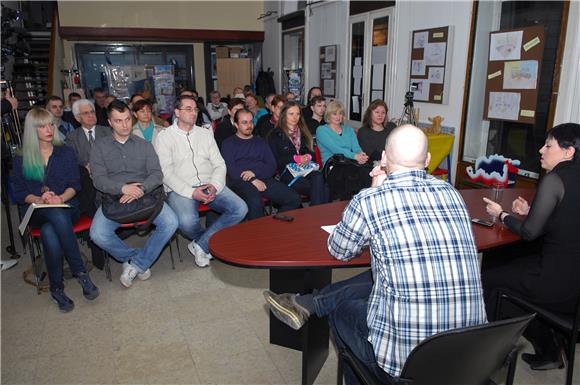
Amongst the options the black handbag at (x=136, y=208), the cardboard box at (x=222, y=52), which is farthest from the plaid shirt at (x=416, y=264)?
the cardboard box at (x=222, y=52)

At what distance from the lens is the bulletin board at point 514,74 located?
4.36 m

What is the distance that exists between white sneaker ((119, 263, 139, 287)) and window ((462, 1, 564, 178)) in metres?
3.90

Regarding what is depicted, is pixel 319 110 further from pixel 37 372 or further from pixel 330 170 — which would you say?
pixel 37 372

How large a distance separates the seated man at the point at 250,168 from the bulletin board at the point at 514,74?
8.12 feet

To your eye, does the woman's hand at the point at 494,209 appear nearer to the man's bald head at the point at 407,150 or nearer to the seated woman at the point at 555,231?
the seated woman at the point at 555,231

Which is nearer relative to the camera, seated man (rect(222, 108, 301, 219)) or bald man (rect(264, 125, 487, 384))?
bald man (rect(264, 125, 487, 384))

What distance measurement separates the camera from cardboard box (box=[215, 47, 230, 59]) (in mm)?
11000

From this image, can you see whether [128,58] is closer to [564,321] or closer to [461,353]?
[564,321]

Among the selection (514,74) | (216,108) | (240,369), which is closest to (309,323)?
(240,369)

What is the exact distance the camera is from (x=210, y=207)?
3.82 meters

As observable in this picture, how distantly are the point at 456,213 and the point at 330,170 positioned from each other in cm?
296

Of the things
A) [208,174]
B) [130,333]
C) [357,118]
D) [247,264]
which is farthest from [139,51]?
[247,264]

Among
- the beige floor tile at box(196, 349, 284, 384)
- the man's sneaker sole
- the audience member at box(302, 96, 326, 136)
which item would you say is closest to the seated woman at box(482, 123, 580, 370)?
the man's sneaker sole

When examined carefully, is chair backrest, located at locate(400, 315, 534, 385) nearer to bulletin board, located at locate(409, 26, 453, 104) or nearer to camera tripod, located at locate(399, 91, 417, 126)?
bulletin board, located at locate(409, 26, 453, 104)
